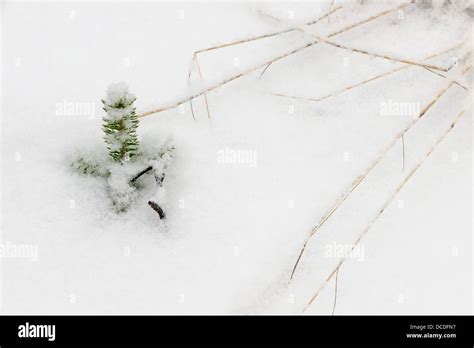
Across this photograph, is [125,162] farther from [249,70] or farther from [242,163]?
[249,70]

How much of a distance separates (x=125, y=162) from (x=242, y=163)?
387mm

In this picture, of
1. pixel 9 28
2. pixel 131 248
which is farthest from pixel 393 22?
pixel 9 28

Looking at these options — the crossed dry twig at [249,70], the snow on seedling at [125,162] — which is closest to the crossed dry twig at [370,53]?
the crossed dry twig at [249,70]

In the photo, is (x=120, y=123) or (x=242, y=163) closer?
(x=120, y=123)

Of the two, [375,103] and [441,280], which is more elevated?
[375,103]

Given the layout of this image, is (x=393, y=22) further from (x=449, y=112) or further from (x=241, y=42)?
(x=241, y=42)

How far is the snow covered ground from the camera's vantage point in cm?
167

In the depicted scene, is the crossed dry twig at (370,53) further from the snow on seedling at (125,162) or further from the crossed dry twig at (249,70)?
the snow on seedling at (125,162)

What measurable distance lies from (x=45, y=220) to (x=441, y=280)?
1251 mm

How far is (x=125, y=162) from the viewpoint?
5.74 ft

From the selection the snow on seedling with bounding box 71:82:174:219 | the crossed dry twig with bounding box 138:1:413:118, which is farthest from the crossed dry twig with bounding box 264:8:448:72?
the snow on seedling with bounding box 71:82:174:219

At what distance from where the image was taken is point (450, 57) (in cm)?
200

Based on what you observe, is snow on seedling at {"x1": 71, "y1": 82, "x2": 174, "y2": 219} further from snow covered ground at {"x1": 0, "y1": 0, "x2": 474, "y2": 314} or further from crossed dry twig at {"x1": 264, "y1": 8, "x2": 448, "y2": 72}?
crossed dry twig at {"x1": 264, "y1": 8, "x2": 448, "y2": 72}

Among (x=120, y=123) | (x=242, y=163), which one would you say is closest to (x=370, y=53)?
(x=242, y=163)
